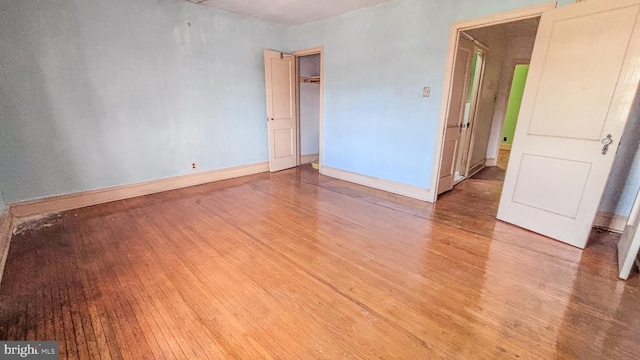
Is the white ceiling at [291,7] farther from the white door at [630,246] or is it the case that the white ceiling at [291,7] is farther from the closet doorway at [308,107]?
the white door at [630,246]

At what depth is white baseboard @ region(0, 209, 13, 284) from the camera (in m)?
2.09

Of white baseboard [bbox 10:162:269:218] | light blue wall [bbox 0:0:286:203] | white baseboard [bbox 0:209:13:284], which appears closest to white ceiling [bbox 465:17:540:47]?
light blue wall [bbox 0:0:286:203]

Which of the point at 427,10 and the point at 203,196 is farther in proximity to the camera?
the point at 203,196

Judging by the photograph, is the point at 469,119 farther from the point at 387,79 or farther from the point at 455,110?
the point at 387,79

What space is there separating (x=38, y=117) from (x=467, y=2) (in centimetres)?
491

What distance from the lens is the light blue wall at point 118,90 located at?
8.81ft

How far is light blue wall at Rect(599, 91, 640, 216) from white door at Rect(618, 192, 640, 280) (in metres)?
0.69

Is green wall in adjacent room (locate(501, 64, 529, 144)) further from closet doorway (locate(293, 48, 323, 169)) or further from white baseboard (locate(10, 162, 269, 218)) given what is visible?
white baseboard (locate(10, 162, 269, 218))

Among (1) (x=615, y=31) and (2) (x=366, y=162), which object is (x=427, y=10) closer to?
(1) (x=615, y=31)

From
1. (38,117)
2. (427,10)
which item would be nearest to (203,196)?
(38,117)

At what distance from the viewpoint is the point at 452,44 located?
9.96 ft

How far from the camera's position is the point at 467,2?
113 inches

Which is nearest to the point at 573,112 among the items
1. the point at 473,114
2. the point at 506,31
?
the point at 473,114

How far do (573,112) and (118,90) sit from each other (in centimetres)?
496
